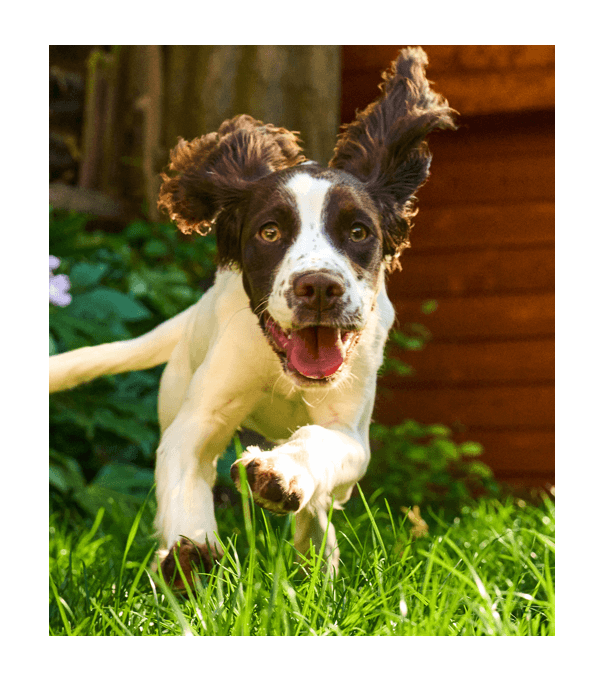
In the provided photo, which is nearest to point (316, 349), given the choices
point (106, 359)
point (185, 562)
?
point (185, 562)

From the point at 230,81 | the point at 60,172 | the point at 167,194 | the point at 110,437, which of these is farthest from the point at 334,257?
the point at 60,172

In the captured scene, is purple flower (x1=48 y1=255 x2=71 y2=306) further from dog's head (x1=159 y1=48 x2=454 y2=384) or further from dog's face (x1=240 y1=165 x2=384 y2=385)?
dog's face (x1=240 y1=165 x2=384 y2=385)

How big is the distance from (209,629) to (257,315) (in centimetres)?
90

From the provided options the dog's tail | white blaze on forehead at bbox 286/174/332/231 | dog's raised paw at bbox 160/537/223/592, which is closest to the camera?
dog's raised paw at bbox 160/537/223/592

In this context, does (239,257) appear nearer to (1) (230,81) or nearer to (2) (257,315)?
(2) (257,315)

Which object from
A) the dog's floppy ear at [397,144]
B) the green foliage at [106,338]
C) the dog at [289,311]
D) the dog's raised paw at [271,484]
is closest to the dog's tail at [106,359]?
the dog at [289,311]

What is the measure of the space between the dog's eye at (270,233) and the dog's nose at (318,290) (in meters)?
0.24

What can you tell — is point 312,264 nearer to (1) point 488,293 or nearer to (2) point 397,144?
(2) point 397,144

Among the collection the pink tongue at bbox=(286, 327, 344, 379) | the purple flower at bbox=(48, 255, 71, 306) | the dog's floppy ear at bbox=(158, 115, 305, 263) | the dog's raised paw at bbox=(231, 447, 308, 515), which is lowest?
the dog's raised paw at bbox=(231, 447, 308, 515)

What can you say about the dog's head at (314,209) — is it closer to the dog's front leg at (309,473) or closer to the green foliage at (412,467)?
the dog's front leg at (309,473)

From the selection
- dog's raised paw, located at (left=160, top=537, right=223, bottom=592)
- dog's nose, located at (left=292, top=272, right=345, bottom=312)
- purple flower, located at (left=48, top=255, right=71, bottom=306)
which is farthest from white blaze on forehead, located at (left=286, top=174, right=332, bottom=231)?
purple flower, located at (left=48, top=255, right=71, bottom=306)

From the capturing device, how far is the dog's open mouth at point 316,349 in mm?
1871

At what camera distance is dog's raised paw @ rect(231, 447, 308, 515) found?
1.46 meters

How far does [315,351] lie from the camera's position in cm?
190
